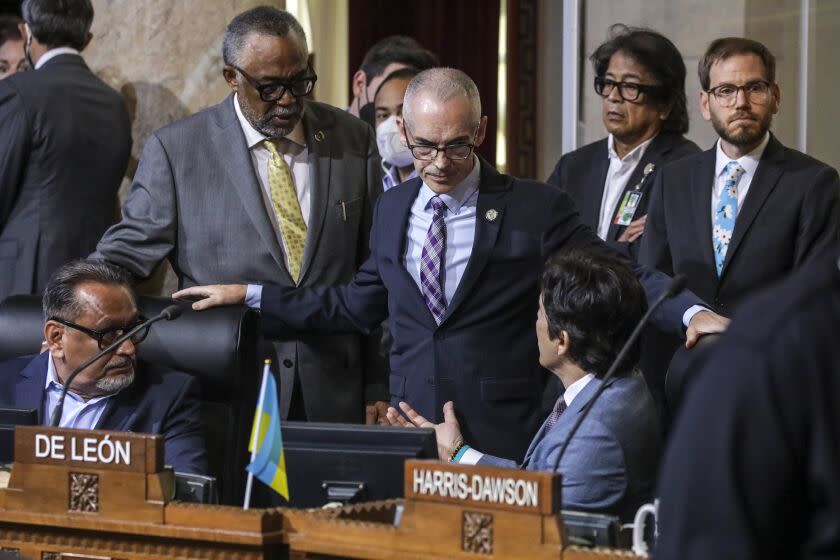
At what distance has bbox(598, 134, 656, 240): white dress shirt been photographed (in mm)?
4211

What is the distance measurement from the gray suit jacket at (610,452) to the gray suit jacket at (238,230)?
1051 millimetres

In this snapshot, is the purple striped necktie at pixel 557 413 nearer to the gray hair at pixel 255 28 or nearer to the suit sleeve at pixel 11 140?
the gray hair at pixel 255 28

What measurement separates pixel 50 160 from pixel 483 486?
2692 mm

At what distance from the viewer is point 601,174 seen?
4262 mm

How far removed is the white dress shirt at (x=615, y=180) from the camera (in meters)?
4.21

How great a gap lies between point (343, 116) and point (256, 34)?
40 centimetres

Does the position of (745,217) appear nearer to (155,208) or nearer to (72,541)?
(155,208)

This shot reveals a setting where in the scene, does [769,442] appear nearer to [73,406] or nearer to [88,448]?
[88,448]

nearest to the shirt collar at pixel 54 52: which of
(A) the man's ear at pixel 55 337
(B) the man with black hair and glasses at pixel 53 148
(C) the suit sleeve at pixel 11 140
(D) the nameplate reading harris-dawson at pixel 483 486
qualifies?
(B) the man with black hair and glasses at pixel 53 148

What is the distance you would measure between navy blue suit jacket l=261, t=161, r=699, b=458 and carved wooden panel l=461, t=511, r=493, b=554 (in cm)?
114

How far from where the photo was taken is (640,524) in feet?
6.78

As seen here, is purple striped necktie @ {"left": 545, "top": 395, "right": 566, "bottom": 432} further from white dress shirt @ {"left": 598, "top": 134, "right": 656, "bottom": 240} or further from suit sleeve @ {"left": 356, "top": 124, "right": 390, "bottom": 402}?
white dress shirt @ {"left": 598, "top": 134, "right": 656, "bottom": 240}

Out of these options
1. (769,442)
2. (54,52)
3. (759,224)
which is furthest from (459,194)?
(769,442)

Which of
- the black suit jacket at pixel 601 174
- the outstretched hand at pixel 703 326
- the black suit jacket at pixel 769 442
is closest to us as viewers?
the black suit jacket at pixel 769 442
